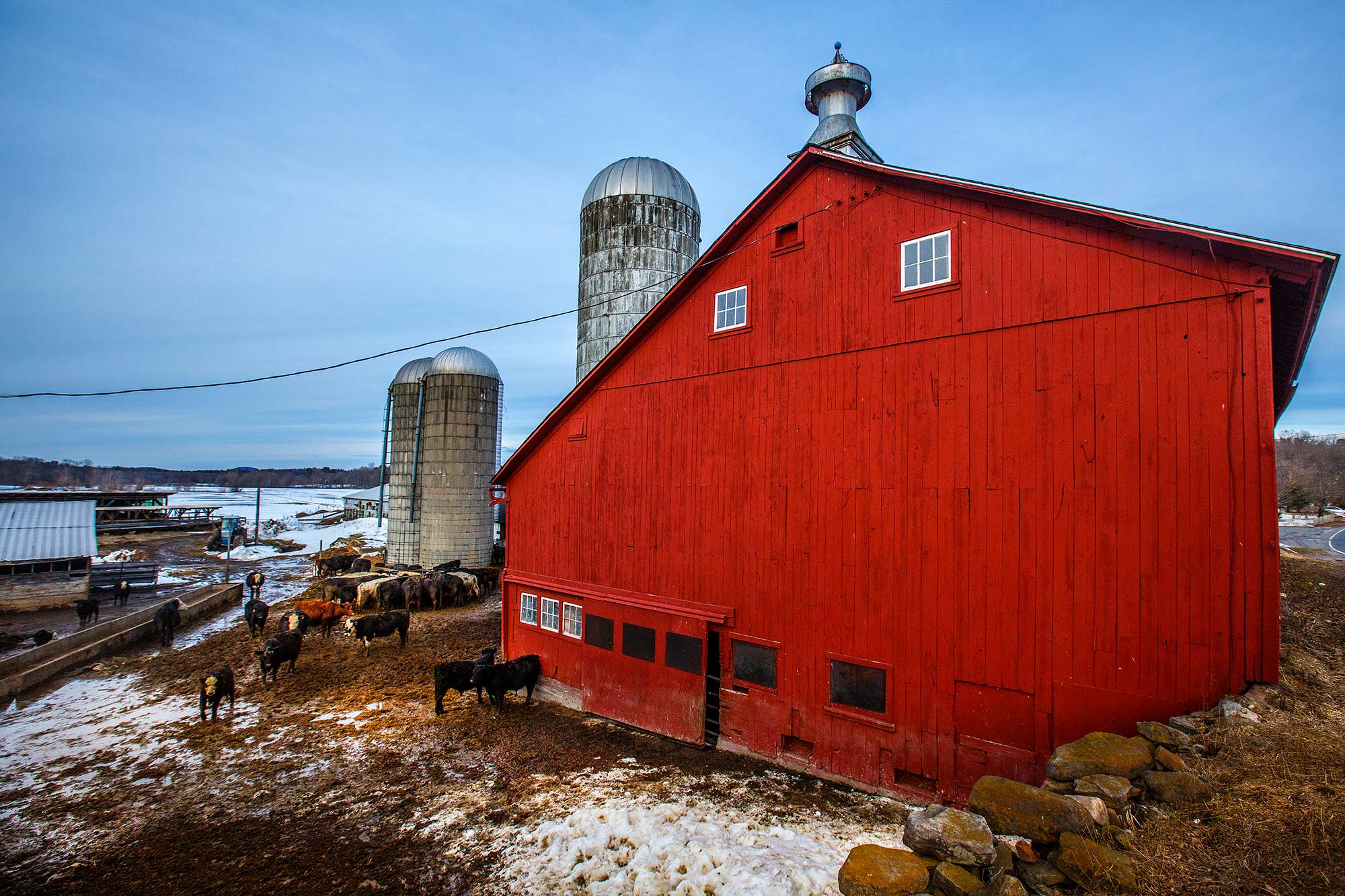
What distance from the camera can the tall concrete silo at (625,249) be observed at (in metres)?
21.2

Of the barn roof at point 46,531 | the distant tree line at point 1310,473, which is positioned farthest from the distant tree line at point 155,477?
the distant tree line at point 1310,473

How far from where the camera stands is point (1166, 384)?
276 inches

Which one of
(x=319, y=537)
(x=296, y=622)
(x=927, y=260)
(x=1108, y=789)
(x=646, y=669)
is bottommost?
(x=319, y=537)

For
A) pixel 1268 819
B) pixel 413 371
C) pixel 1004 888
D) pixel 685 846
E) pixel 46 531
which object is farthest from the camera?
pixel 413 371

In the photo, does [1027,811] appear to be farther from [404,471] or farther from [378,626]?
[404,471]

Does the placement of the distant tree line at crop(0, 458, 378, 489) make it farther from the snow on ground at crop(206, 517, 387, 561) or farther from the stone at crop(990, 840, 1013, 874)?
the stone at crop(990, 840, 1013, 874)

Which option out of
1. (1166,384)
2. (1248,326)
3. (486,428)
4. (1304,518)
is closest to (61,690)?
(486,428)

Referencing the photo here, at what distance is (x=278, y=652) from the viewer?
14.3m

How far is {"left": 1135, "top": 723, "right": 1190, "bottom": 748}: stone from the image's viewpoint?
5791mm

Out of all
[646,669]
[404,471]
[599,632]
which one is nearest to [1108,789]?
[646,669]

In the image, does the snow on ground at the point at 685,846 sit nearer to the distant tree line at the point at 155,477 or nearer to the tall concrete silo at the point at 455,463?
the tall concrete silo at the point at 455,463

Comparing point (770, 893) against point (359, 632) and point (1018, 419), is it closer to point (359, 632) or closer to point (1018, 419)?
point (1018, 419)

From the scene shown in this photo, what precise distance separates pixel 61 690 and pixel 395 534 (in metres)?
16.1

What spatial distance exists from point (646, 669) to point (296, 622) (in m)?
10.9
